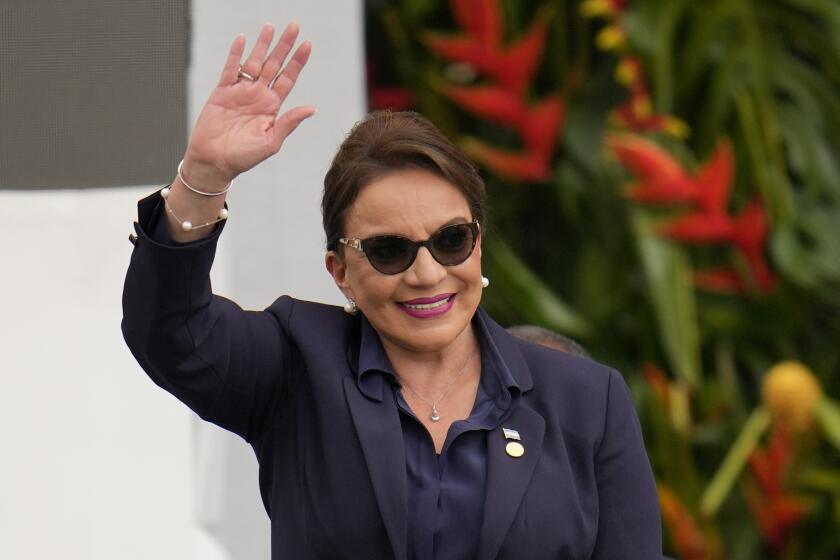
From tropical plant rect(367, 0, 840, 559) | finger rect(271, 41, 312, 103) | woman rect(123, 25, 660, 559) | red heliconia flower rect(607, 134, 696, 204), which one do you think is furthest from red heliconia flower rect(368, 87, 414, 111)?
finger rect(271, 41, 312, 103)

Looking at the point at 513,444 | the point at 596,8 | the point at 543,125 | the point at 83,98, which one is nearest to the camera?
the point at 513,444

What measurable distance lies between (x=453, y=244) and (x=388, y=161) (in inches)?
5.2

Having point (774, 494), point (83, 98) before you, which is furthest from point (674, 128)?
point (83, 98)

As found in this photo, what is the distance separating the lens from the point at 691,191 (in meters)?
3.36

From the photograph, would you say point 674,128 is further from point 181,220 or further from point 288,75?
point 181,220

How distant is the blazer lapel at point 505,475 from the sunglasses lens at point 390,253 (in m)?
0.23

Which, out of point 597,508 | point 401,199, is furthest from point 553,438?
point 401,199

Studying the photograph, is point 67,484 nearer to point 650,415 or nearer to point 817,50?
point 650,415

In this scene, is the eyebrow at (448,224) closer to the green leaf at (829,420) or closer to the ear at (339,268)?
the ear at (339,268)

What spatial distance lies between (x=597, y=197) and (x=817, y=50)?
72 centimetres

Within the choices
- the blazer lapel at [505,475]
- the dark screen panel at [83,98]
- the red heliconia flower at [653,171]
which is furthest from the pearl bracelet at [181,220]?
the red heliconia flower at [653,171]

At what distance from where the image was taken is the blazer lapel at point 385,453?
1.50m

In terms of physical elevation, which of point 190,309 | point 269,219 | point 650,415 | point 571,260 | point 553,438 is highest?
point 190,309

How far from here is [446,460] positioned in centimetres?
157
